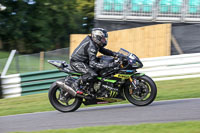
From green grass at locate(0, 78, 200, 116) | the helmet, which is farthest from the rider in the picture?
green grass at locate(0, 78, 200, 116)

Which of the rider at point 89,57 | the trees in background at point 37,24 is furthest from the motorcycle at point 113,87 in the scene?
the trees in background at point 37,24

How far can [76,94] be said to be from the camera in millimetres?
8164

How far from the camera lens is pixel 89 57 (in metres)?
8.01

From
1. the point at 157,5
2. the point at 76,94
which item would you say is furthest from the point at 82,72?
the point at 157,5

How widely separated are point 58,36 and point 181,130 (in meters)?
21.2

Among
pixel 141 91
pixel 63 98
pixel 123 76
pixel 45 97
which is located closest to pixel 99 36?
pixel 123 76

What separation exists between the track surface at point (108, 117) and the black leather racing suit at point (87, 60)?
0.83 metres

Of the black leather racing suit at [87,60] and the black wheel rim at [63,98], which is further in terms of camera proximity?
the black wheel rim at [63,98]

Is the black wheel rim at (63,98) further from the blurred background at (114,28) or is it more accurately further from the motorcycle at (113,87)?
the blurred background at (114,28)

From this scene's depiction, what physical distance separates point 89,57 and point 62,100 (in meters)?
1.19

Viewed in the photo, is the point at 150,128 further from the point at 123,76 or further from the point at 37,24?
the point at 37,24

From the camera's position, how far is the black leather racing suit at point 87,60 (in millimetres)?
7945

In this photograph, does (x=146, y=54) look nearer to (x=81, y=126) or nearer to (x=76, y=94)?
(x=76, y=94)

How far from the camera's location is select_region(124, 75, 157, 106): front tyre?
24.7ft
